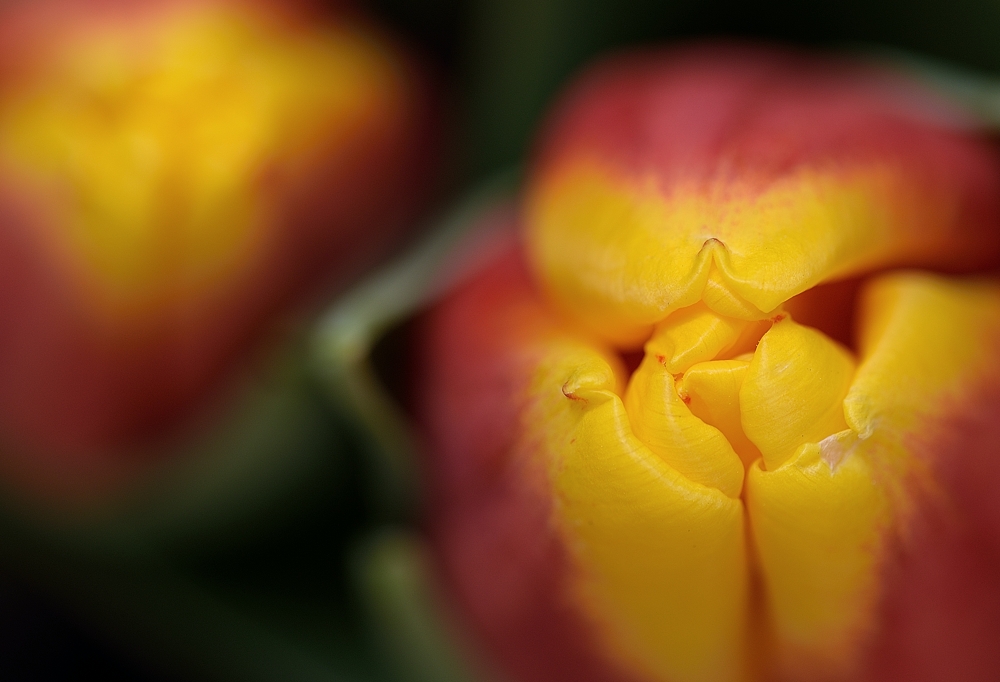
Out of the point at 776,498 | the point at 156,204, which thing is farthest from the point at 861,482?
the point at 156,204

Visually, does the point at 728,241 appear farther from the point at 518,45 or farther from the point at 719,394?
the point at 518,45

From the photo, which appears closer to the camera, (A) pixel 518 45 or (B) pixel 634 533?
(B) pixel 634 533

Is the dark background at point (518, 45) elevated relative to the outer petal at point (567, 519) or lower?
elevated

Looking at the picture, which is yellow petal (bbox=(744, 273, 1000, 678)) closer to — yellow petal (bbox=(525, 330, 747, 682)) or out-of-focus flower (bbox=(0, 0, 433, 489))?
yellow petal (bbox=(525, 330, 747, 682))

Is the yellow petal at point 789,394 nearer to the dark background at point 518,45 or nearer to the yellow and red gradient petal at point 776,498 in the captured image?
the yellow and red gradient petal at point 776,498

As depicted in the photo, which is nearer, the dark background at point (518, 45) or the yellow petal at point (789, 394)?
the yellow petal at point (789, 394)

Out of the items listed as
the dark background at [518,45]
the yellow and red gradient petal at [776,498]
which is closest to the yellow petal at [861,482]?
the yellow and red gradient petal at [776,498]

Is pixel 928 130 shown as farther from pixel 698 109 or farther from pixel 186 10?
pixel 186 10

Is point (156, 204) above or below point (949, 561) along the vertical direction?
above
